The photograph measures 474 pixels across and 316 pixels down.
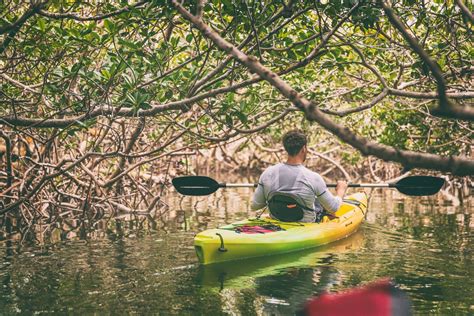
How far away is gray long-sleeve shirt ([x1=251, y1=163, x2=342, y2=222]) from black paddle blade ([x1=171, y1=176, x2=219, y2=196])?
54 cm

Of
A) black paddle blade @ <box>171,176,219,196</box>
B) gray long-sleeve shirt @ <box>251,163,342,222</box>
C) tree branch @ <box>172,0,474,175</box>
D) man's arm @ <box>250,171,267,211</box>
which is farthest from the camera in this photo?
black paddle blade @ <box>171,176,219,196</box>

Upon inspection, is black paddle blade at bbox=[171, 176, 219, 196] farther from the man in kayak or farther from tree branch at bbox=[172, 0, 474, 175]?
tree branch at bbox=[172, 0, 474, 175]

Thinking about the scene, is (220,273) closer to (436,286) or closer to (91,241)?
(436,286)

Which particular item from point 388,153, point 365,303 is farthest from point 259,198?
point 365,303

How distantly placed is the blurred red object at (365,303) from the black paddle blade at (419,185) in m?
4.90

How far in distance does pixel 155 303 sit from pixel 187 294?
1.16ft

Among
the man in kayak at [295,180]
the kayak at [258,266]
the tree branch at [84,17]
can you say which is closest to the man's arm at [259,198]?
the man in kayak at [295,180]

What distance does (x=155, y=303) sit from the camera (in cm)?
482

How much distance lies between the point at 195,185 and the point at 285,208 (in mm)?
998

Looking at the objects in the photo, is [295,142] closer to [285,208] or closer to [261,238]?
[285,208]

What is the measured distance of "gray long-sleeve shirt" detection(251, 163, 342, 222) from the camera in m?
6.86

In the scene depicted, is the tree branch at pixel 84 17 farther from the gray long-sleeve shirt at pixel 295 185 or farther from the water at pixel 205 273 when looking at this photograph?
the gray long-sleeve shirt at pixel 295 185

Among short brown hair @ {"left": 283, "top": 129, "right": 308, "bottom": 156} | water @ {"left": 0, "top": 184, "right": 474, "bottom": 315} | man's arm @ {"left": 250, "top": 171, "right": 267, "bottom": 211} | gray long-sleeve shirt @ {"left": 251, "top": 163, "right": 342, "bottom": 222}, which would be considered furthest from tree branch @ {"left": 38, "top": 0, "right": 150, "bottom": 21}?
man's arm @ {"left": 250, "top": 171, "right": 267, "bottom": 211}

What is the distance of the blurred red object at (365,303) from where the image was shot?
1562 millimetres
